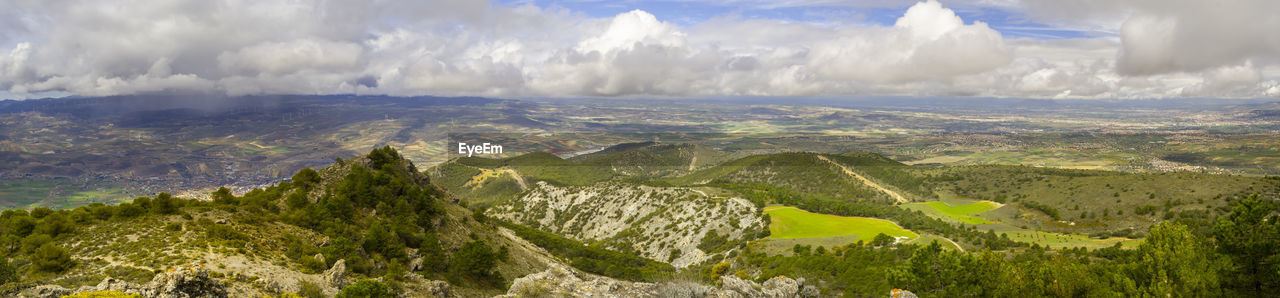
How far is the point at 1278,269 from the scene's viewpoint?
784 inches

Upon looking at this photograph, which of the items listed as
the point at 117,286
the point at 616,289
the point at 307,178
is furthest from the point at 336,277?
the point at 307,178

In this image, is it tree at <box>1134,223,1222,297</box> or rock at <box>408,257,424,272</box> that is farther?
rock at <box>408,257,424,272</box>

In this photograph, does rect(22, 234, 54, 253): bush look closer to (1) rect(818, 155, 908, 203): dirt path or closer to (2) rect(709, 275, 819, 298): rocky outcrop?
(2) rect(709, 275, 819, 298): rocky outcrop

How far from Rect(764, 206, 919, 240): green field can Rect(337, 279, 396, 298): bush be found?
51580 millimetres

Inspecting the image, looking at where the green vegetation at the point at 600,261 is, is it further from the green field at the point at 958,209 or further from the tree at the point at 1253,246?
the green field at the point at 958,209

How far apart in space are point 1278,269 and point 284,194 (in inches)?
2252

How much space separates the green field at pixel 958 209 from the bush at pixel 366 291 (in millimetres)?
88187

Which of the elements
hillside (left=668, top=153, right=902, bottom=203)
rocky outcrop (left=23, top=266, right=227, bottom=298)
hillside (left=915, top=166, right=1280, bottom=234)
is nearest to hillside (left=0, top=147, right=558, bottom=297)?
rocky outcrop (left=23, top=266, right=227, bottom=298)

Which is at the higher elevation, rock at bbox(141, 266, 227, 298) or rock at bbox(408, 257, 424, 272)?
rock at bbox(141, 266, 227, 298)

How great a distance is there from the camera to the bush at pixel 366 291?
64.2 feet

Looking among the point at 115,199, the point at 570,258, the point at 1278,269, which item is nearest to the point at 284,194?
the point at 570,258

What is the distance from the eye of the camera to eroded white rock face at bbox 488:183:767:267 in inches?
2795

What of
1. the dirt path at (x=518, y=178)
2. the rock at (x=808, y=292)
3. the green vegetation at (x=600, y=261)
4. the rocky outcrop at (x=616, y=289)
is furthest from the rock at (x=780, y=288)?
the dirt path at (x=518, y=178)

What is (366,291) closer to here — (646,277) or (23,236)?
(23,236)
